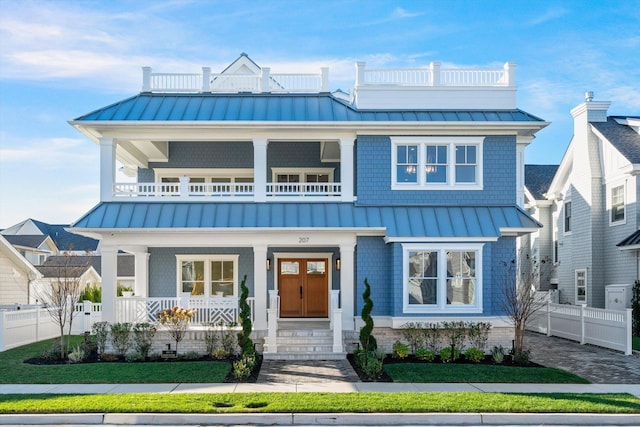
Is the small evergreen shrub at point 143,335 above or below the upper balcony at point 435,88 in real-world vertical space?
below

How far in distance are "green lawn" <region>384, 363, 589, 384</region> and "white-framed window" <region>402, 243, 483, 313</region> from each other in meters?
2.18

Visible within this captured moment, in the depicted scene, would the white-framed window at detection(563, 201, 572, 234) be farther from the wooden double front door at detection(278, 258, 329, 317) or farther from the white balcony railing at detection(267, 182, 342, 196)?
the wooden double front door at detection(278, 258, 329, 317)

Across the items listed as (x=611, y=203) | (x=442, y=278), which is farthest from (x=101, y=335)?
(x=611, y=203)

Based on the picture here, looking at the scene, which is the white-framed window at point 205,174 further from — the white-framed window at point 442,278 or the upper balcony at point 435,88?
the white-framed window at point 442,278

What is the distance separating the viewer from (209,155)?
2188cm

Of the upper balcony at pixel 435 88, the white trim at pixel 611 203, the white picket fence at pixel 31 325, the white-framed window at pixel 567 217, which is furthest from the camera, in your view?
the white-framed window at pixel 567 217

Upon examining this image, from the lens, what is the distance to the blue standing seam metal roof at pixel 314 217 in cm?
1762

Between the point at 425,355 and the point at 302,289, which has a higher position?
the point at 302,289

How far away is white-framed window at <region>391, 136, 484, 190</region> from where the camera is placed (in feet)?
60.5

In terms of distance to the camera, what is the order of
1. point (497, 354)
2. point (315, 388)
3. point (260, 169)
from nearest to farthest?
point (315, 388) → point (497, 354) → point (260, 169)

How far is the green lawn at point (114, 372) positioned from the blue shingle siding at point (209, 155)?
8.14 meters

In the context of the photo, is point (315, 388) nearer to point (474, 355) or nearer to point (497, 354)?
point (474, 355)

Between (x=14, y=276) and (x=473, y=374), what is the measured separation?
22.6 metres

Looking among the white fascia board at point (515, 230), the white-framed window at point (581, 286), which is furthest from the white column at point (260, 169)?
the white-framed window at point (581, 286)
